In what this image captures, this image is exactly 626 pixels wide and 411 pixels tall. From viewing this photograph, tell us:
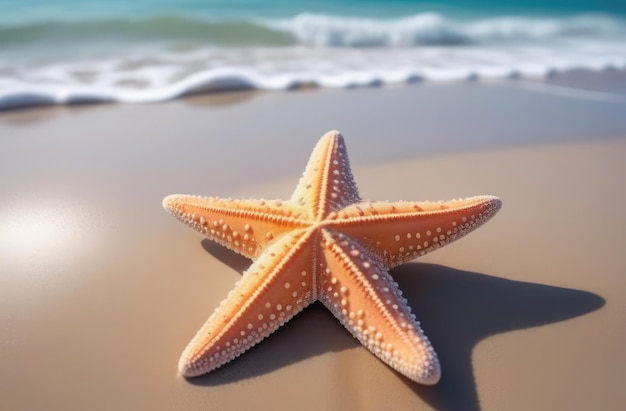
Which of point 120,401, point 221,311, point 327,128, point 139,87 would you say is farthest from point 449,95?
point 120,401

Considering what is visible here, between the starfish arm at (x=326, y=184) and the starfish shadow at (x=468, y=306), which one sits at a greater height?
the starfish arm at (x=326, y=184)

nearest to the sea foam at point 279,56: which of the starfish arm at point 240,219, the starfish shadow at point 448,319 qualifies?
the starfish arm at point 240,219

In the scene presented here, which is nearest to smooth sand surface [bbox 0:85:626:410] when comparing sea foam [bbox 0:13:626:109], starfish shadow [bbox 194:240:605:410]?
starfish shadow [bbox 194:240:605:410]

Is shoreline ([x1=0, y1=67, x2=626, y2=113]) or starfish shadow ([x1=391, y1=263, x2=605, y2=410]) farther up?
shoreline ([x1=0, y1=67, x2=626, y2=113])

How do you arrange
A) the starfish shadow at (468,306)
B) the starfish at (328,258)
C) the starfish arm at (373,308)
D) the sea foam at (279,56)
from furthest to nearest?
the sea foam at (279,56), the starfish shadow at (468,306), the starfish at (328,258), the starfish arm at (373,308)

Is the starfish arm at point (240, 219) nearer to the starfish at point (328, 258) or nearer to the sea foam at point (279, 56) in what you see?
the starfish at point (328, 258)

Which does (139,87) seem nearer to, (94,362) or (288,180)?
(288,180)

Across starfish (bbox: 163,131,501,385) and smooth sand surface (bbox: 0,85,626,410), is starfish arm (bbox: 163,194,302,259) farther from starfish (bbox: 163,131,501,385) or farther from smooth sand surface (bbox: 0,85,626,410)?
smooth sand surface (bbox: 0,85,626,410)
